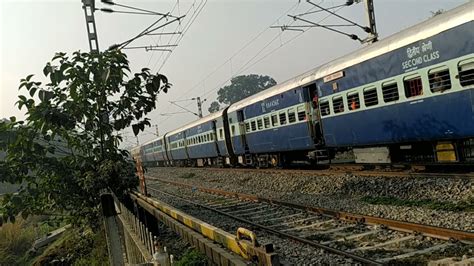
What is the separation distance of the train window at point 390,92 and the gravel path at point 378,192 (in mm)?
1990

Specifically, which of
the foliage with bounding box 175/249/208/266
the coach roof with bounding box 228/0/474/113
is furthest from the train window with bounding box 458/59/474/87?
the foliage with bounding box 175/249/208/266

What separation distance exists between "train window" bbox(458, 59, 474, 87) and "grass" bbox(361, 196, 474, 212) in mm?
2246

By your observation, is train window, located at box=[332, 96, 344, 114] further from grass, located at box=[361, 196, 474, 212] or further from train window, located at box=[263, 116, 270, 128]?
train window, located at box=[263, 116, 270, 128]

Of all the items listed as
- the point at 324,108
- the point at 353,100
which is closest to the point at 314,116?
the point at 324,108

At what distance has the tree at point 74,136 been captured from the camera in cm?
650

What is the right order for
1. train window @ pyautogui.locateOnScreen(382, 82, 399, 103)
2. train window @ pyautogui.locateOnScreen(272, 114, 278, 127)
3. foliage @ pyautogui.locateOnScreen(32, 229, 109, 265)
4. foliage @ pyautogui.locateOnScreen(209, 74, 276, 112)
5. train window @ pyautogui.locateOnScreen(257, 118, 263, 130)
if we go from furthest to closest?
foliage @ pyautogui.locateOnScreen(209, 74, 276, 112) < train window @ pyautogui.locateOnScreen(257, 118, 263, 130) < train window @ pyautogui.locateOnScreen(272, 114, 278, 127) < train window @ pyautogui.locateOnScreen(382, 82, 399, 103) < foliage @ pyautogui.locateOnScreen(32, 229, 109, 265)

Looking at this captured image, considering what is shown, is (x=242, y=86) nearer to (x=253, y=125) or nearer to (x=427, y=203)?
(x=253, y=125)

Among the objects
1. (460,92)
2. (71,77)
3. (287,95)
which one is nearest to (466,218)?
(460,92)

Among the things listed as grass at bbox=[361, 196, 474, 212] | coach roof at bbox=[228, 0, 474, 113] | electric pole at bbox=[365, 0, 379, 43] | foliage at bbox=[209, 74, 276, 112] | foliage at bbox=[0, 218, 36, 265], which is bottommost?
foliage at bbox=[0, 218, 36, 265]

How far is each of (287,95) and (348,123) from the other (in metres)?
4.05

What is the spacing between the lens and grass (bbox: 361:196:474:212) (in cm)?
799

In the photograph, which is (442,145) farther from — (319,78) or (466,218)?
(319,78)

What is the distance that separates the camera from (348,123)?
13.1 metres

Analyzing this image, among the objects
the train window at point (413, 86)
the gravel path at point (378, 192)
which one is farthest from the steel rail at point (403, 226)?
the train window at point (413, 86)
